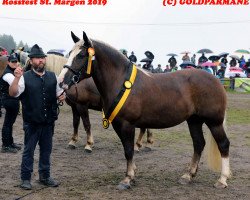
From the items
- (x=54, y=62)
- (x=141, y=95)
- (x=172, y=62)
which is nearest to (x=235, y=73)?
(x=172, y=62)

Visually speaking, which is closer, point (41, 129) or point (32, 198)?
point (32, 198)

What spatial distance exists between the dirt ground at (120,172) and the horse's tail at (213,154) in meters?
0.27

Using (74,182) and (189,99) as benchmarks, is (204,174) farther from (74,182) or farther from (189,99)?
(74,182)

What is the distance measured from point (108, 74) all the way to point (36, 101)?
113 cm

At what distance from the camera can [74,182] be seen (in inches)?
232

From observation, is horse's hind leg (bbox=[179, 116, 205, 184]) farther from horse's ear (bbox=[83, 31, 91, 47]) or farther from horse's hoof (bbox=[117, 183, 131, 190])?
horse's ear (bbox=[83, 31, 91, 47])

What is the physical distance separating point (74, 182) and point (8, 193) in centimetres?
106

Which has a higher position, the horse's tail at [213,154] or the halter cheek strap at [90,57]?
the halter cheek strap at [90,57]

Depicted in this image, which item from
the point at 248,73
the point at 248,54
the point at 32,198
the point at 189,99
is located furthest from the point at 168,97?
the point at 248,54

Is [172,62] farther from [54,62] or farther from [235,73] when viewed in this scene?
[54,62]

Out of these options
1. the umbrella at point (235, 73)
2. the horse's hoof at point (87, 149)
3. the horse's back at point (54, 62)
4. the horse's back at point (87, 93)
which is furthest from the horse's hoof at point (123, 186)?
the umbrella at point (235, 73)

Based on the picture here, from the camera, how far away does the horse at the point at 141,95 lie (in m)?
5.37

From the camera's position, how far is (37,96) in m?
5.22

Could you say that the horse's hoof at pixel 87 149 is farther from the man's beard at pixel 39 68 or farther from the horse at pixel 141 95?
the man's beard at pixel 39 68
